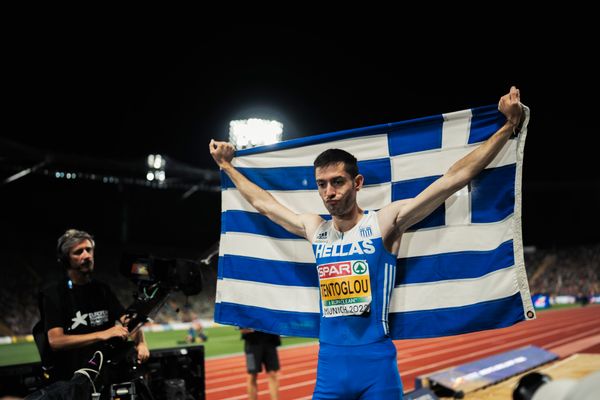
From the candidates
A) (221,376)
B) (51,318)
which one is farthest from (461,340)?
(51,318)

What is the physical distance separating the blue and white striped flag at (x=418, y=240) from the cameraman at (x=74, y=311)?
2.76ft

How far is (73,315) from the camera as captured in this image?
3410 millimetres

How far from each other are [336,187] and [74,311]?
2.00m

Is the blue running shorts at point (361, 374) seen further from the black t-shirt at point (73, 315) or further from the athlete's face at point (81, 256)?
the athlete's face at point (81, 256)

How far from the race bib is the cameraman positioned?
1381 mm

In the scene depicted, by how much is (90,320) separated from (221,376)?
7379 millimetres

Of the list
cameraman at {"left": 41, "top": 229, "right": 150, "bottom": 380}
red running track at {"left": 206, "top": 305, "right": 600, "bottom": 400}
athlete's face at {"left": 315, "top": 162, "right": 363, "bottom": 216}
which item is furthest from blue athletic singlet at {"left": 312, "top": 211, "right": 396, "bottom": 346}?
red running track at {"left": 206, "top": 305, "right": 600, "bottom": 400}

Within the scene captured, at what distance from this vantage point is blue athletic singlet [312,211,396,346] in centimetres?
261

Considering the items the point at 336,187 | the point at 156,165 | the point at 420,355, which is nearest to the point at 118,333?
the point at 336,187

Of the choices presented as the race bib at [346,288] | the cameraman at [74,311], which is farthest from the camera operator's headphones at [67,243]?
the race bib at [346,288]

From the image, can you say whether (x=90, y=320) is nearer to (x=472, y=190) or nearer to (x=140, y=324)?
(x=140, y=324)

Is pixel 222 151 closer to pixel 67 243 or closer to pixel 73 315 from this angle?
pixel 67 243

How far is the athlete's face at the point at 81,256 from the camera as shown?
3.44 meters

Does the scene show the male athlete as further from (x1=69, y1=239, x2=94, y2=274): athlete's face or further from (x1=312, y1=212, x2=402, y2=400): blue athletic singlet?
(x1=69, y1=239, x2=94, y2=274): athlete's face
